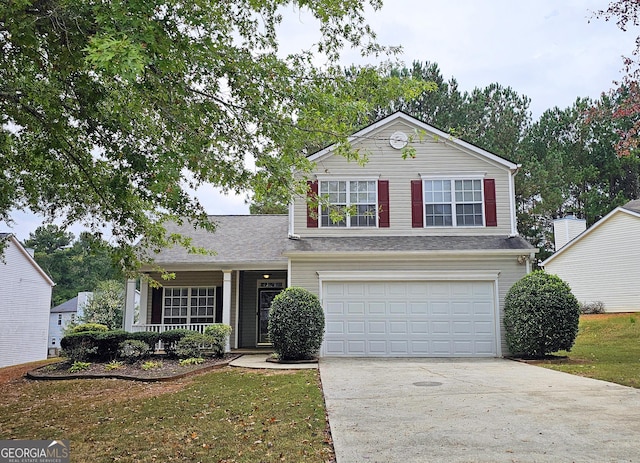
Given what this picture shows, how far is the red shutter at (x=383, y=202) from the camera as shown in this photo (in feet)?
47.6

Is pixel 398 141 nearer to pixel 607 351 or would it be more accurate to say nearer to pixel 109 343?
pixel 607 351

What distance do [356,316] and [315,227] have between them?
2794 millimetres

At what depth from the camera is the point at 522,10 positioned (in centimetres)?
915

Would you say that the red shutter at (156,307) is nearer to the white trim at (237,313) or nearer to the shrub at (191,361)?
the white trim at (237,313)

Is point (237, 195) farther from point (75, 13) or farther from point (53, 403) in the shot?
point (53, 403)

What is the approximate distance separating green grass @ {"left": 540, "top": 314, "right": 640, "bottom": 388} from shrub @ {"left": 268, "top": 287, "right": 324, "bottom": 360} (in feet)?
17.0

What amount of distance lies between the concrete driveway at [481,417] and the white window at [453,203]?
18.4 ft

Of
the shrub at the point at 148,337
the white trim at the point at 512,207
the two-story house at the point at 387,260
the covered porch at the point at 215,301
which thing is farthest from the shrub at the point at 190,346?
the white trim at the point at 512,207

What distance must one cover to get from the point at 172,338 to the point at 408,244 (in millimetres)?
6729

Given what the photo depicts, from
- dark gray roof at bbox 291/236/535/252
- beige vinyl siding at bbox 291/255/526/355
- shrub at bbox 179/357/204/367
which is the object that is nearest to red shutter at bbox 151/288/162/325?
shrub at bbox 179/357/204/367

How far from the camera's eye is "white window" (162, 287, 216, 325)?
52.7ft

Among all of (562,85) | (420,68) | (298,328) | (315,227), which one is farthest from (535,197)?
(298,328)

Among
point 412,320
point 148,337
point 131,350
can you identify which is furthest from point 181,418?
point 412,320
